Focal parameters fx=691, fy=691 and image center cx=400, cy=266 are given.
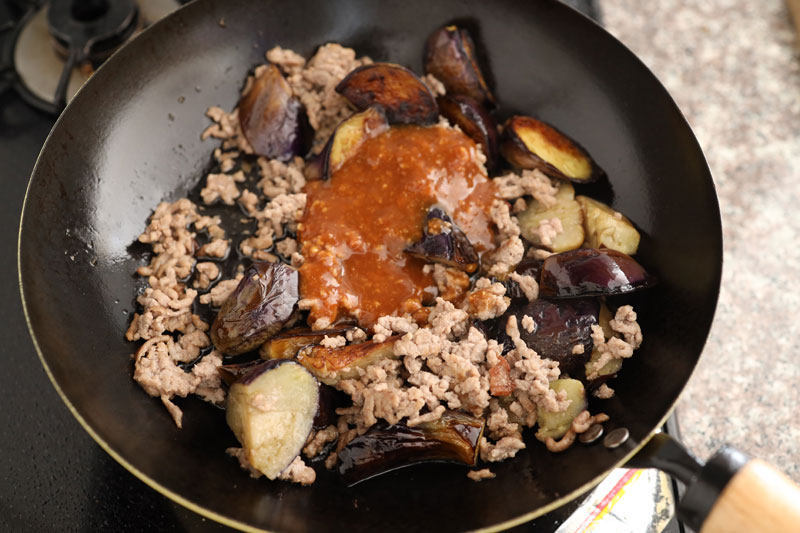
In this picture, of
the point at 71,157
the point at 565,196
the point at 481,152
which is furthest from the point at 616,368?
the point at 71,157

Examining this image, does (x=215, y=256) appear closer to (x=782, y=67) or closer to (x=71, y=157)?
(x=71, y=157)

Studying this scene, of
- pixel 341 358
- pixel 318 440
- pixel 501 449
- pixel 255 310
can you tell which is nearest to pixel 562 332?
pixel 501 449

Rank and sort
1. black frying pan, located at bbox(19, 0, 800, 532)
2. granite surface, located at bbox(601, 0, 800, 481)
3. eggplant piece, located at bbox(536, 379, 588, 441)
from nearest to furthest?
black frying pan, located at bbox(19, 0, 800, 532) < eggplant piece, located at bbox(536, 379, 588, 441) < granite surface, located at bbox(601, 0, 800, 481)

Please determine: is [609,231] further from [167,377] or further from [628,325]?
[167,377]

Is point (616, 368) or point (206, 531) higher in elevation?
point (616, 368)

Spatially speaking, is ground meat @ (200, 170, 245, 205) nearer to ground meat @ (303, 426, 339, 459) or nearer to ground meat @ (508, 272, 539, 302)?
ground meat @ (303, 426, 339, 459)

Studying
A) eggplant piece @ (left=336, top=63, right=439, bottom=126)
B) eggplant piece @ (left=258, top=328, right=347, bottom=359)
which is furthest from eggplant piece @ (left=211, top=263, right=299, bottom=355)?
eggplant piece @ (left=336, top=63, right=439, bottom=126)
